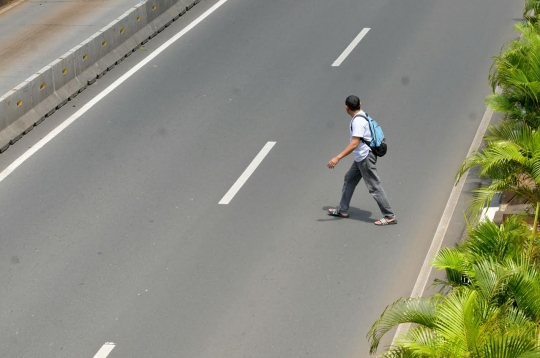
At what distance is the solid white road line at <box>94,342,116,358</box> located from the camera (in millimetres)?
10891

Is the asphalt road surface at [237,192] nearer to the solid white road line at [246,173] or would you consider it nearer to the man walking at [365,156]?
the solid white road line at [246,173]

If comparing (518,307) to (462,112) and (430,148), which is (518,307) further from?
(462,112)

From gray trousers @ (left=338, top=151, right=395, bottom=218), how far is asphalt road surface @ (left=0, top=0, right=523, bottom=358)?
26cm

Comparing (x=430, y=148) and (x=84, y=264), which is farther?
(x=430, y=148)

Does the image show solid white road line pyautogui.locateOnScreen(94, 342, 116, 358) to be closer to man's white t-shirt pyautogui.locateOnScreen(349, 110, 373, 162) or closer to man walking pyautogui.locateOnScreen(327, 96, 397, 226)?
man walking pyautogui.locateOnScreen(327, 96, 397, 226)

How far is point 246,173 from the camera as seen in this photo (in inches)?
612

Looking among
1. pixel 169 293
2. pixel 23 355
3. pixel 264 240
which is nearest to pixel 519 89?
pixel 264 240

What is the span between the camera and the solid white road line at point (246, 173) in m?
14.8

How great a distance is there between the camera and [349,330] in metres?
11.3

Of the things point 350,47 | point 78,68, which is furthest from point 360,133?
point 350,47

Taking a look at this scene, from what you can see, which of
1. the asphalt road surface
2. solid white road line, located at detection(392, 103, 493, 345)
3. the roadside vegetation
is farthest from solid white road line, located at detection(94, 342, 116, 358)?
solid white road line, located at detection(392, 103, 493, 345)

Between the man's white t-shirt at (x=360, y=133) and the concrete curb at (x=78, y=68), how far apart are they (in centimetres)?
613

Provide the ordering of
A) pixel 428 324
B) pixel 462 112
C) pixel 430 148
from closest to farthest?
1. pixel 428 324
2. pixel 430 148
3. pixel 462 112

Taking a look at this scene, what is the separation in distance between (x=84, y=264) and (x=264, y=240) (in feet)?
7.70
